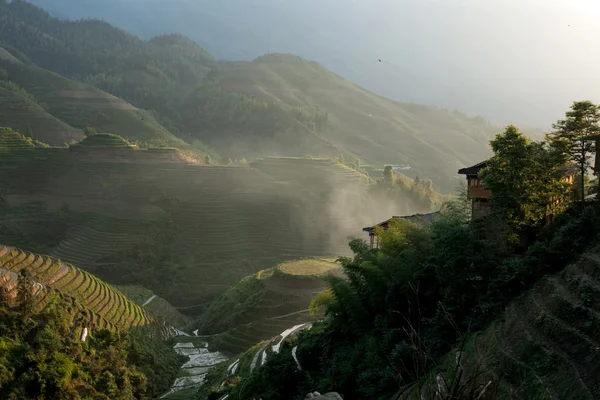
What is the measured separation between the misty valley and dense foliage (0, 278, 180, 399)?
0.25 feet

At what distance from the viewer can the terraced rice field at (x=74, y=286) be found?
2316cm

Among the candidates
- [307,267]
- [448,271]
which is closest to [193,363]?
[307,267]

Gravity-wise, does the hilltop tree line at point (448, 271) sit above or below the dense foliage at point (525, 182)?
below

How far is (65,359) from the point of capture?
57.3 feet

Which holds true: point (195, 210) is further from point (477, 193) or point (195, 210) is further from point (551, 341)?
point (551, 341)

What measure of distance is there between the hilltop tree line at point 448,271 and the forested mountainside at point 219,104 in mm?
61627

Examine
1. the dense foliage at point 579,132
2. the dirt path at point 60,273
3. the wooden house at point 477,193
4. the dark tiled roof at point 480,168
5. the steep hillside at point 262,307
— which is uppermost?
the dense foliage at point 579,132

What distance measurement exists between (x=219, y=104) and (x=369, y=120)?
32236 mm

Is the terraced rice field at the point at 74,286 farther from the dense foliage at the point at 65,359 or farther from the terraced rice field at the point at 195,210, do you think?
the terraced rice field at the point at 195,210

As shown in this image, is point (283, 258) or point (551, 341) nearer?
point (551, 341)

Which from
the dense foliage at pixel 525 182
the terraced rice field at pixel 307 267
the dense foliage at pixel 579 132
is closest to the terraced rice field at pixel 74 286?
the terraced rice field at pixel 307 267

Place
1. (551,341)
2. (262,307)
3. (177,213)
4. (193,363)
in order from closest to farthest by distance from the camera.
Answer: (551,341), (193,363), (262,307), (177,213)

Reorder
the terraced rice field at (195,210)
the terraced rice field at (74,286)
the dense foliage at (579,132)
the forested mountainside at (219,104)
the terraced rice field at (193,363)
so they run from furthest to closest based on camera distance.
A: the forested mountainside at (219,104) < the terraced rice field at (195,210) < the terraced rice field at (193,363) < the terraced rice field at (74,286) < the dense foliage at (579,132)

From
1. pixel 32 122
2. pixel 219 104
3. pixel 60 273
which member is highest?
pixel 219 104
